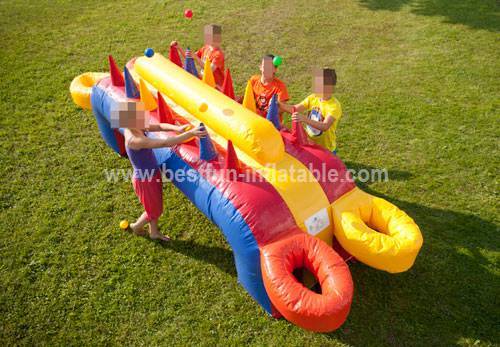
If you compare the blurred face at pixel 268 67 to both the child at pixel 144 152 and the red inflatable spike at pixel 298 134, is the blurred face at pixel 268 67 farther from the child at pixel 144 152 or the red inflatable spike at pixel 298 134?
the child at pixel 144 152

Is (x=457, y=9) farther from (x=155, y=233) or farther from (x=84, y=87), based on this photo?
(x=155, y=233)

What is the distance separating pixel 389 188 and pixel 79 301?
14.7 feet

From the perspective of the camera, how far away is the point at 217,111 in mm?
4734

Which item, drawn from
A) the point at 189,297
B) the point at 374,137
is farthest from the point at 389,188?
the point at 189,297

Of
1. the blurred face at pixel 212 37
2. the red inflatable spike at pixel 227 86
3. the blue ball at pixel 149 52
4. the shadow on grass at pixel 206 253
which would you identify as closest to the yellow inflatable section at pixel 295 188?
the red inflatable spike at pixel 227 86

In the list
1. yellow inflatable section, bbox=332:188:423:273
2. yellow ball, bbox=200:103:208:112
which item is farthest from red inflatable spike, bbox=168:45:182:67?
yellow inflatable section, bbox=332:188:423:273

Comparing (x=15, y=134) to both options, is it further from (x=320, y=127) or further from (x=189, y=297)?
(x=320, y=127)

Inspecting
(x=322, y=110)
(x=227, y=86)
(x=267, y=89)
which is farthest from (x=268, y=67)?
(x=322, y=110)

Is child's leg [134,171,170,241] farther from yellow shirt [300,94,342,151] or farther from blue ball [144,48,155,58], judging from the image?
yellow shirt [300,94,342,151]

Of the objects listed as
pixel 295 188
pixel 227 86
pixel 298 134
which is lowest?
pixel 295 188

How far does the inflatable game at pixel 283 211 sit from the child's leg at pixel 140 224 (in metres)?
0.75

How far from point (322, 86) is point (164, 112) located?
79.2 inches

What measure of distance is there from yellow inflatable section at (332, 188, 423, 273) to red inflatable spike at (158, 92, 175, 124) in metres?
2.35

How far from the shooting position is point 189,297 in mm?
4672
